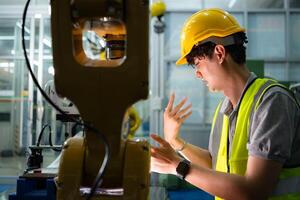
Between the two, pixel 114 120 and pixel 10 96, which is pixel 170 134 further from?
pixel 10 96

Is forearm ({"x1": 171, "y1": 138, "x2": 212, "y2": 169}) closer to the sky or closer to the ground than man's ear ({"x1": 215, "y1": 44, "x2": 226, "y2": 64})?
closer to the ground

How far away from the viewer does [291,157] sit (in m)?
1.11

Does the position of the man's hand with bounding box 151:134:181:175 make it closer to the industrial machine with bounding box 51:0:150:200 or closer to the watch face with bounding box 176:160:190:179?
the watch face with bounding box 176:160:190:179

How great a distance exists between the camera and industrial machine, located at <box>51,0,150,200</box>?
69 cm

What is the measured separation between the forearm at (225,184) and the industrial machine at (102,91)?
14.6 inches

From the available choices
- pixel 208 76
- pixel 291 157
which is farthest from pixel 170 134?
pixel 291 157

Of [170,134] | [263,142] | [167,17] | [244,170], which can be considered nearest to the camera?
[263,142]

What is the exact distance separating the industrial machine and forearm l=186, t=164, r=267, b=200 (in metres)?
0.37

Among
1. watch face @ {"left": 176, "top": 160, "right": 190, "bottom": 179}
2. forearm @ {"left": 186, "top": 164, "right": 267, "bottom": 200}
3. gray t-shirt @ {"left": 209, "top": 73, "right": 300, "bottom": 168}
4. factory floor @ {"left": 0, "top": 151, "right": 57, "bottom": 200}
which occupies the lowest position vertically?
factory floor @ {"left": 0, "top": 151, "right": 57, "bottom": 200}

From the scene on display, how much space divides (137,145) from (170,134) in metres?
0.75

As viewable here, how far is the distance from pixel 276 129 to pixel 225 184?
0.24m

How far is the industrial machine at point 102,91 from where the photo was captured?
0.69 metres

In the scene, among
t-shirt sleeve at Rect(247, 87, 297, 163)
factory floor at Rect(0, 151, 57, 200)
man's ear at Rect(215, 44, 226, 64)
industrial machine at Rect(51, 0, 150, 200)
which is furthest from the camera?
factory floor at Rect(0, 151, 57, 200)

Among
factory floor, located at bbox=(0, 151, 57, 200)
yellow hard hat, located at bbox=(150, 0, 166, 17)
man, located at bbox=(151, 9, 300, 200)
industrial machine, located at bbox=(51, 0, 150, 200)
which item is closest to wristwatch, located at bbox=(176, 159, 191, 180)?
man, located at bbox=(151, 9, 300, 200)
